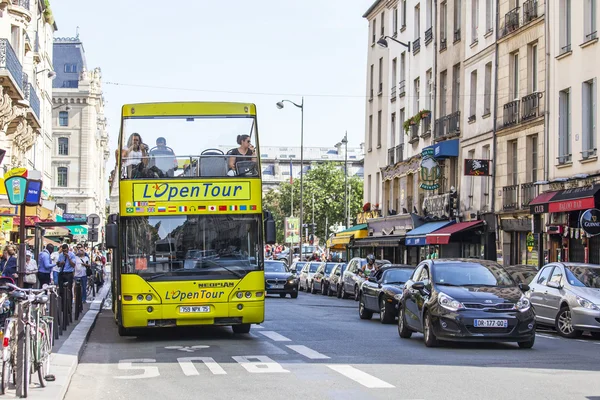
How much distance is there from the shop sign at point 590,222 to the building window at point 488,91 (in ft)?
38.6

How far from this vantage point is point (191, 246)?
18578mm

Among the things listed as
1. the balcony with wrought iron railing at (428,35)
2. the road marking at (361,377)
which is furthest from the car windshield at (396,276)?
the balcony with wrought iron railing at (428,35)

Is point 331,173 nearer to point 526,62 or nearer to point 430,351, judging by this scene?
point 526,62

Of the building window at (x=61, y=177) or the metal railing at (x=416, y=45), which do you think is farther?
the building window at (x=61, y=177)

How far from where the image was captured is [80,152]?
112 m

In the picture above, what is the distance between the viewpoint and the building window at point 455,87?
43.1 metres

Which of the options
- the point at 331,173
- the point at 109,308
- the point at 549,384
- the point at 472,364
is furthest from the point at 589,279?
the point at 331,173

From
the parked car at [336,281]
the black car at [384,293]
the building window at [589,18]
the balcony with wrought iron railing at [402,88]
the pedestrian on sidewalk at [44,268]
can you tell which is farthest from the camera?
the balcony with wrought iron railing at [402,88]

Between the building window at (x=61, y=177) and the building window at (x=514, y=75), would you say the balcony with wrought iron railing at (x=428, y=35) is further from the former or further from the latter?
the building window at (x=61, y=177)

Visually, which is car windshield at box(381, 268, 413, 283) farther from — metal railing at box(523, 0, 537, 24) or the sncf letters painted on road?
metal railing at box(523, 0, 537, 24)

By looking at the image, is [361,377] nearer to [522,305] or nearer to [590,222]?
[522,305]

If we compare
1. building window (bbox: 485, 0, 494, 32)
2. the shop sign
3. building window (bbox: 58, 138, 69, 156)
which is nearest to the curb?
the shop sign

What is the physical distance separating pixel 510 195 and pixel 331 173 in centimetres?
7187

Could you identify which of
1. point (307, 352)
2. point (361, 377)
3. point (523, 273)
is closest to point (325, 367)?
point (361, 377)
